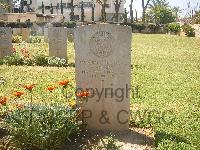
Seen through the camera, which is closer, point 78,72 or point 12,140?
point 12,140

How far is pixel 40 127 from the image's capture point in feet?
18.8

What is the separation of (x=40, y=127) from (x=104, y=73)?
A: 6.01 feet

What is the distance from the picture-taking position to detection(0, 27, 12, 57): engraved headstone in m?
16.9

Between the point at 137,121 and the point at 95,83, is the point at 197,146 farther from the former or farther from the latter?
the point at 95,83

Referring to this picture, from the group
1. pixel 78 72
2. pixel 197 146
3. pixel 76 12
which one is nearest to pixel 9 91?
pixel 78 72

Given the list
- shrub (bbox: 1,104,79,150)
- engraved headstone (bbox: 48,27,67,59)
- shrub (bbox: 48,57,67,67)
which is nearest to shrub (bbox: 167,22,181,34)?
engraved headstone (bbox: 48,27,67,59)

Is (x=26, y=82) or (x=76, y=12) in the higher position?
(x=76, y=12)

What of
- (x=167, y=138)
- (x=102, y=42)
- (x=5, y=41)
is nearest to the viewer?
(x=167, y=138)

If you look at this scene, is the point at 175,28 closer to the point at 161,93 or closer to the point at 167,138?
the point at 161,93

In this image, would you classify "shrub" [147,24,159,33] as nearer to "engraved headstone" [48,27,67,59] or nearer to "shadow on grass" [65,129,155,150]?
"engraved headstone" [48,27,67,59]

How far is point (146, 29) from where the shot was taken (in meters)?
53.7

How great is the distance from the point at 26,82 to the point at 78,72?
5852 millimetres

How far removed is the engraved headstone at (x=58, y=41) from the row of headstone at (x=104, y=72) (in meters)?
10.1

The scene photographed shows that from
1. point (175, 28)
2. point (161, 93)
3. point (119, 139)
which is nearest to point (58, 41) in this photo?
point (161, 93)
